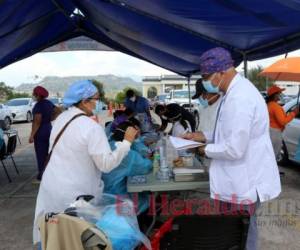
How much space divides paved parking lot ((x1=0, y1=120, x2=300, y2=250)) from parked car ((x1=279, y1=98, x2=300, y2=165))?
0.35 meters

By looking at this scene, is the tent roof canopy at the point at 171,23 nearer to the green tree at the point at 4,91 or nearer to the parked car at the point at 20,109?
the parked car at the point at 20,109

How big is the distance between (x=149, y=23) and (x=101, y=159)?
308 centimetres

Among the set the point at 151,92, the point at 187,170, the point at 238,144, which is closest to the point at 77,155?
the point at 187,170

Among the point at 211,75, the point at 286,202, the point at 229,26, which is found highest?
the point at 229,26

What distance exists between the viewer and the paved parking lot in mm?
3590

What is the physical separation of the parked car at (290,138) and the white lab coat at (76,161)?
4767 millimetres

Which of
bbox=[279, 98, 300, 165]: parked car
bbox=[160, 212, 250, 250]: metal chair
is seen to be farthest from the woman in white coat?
bbox=[279, 98, 300, 165]: parked car

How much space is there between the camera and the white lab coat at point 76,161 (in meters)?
2.29

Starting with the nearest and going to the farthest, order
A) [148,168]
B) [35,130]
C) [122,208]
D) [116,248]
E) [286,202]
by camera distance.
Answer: [116,248] < [122,208] < [148,168] < [286,202] < [35,130]

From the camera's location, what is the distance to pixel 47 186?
96.3 inches

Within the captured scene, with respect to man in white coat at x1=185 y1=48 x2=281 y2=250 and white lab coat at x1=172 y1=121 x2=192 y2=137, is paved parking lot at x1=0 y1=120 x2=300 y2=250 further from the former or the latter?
man in white coat at x1=185 y1=48 x2=281 y2=250

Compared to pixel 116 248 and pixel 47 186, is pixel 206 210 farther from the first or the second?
pixel 47 186

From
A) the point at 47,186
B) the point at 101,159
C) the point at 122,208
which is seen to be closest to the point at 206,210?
the point at 122,208

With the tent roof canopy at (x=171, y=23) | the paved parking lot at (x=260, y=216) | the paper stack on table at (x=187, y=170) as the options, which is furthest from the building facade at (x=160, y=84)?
the paper stack on table at (x=187, y=170)
